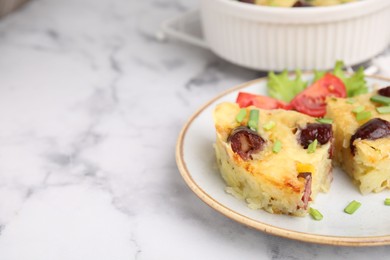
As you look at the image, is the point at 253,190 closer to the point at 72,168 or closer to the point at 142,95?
the point at 72,168

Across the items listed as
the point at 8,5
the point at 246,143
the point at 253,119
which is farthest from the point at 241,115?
the point at 8,5

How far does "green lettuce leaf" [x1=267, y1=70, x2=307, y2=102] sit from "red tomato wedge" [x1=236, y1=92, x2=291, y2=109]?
0.32 ft

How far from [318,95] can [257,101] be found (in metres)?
0.23

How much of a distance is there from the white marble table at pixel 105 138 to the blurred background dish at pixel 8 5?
4 centimetres

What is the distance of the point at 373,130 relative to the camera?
6.61 ft

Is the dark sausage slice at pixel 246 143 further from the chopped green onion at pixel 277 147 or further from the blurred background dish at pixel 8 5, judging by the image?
the blurred background dish at pixel 8 5

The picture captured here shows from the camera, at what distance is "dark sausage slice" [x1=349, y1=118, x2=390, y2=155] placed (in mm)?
2008

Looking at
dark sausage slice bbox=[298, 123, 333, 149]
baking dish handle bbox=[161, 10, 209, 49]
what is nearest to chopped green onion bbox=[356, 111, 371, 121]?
dark sausage slice bbox=[298, 123, 333, 149]

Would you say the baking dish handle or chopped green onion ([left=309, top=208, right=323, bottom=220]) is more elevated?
chopped green onion ([left=309, top=208, right=323, bottom=220])

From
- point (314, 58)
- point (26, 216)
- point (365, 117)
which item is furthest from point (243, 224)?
point (314, 58)

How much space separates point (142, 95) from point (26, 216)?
0.89m

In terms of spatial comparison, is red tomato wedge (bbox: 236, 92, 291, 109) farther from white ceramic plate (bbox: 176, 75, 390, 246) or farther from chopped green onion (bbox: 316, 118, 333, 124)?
chopped green onion (bbox: 316, 118, 333, 124)

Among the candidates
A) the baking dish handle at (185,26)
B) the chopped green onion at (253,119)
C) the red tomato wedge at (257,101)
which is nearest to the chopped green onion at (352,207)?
the chopped green onion at (253,119)

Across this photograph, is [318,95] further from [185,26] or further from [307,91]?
[185,26]
